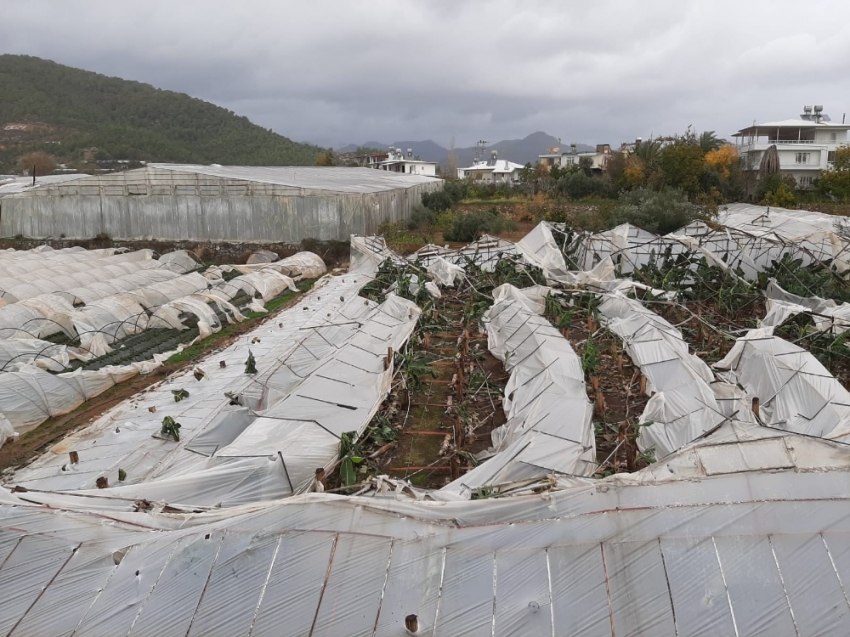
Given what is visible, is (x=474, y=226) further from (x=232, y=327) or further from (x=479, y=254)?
(x=232, y=327)

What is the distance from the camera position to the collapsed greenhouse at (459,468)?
3.96 metres

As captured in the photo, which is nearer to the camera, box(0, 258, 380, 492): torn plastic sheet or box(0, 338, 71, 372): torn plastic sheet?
box(0, 258, 380, 492): torn plastic sheet

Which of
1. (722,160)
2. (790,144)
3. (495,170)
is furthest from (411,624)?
(495,170)

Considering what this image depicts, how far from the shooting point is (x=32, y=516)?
4793 millimetres

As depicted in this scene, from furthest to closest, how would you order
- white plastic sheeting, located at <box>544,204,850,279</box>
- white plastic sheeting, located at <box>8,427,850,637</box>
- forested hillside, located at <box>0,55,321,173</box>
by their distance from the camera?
forested hillside, located at <box>0,55,321,173</box>, white plastic sheeting, located at <box>544,204,850,279</box>, white plastic sheeting, located at <box>8,427,850,637</box>

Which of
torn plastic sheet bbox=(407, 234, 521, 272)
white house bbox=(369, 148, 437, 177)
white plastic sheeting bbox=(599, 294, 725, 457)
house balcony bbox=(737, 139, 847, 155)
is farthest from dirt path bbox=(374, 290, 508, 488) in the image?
white house bbox=(369, 148, 437, 177)

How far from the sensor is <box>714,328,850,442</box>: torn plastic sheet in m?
7.64

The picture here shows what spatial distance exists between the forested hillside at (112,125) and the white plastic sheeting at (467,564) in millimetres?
50541

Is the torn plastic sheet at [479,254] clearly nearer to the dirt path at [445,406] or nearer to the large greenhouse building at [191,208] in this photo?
the large greenhouse building at [191,208]

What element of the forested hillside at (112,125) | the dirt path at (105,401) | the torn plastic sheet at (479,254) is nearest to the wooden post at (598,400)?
the dirt path at (105,401)

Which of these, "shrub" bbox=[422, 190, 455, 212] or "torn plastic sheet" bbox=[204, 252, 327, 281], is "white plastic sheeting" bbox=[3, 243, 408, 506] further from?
"shrub" bbox=[422, 190, 455, 212]

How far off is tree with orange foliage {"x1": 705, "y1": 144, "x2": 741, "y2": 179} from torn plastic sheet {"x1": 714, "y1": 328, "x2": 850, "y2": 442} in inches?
889

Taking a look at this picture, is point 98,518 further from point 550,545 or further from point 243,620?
point 550,545

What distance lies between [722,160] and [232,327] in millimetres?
26279
